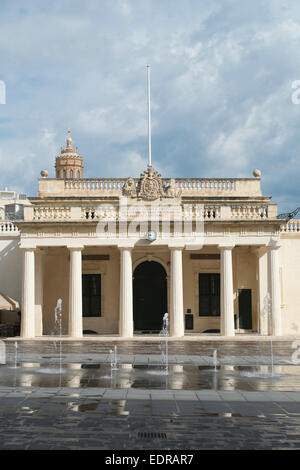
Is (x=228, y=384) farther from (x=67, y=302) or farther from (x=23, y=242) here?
(x=67, y=302)

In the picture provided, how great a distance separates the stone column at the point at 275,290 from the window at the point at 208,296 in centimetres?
412

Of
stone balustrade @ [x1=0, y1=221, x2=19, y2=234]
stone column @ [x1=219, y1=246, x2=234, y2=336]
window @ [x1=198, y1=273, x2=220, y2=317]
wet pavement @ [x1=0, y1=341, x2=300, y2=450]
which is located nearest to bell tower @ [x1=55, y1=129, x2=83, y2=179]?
stone balustrade @ [x1=0, y1=221, x2=19, y2=234]

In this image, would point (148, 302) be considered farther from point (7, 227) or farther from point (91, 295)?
point (7, 227)

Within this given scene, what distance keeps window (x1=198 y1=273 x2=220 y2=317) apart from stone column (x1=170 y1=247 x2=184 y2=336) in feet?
11.9

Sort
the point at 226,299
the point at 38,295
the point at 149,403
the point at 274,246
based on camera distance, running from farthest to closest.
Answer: the point at 38,295
the point at 274,246
the point at 226,299
the point at 149,403

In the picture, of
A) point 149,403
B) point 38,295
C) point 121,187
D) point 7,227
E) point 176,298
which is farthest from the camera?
point 7,227

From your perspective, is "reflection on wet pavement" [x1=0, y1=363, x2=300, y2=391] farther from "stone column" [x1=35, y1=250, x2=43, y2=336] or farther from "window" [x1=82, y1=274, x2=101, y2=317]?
"window" [x1=82, y1=274, x2=101, y2=317]

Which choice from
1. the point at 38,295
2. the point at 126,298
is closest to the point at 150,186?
the point at 126,298

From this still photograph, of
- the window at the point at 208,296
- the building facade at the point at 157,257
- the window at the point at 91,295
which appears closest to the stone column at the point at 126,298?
the building facade at the point at 157,257

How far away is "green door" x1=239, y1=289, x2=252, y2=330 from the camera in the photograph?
3278 cm

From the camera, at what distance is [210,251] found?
3316 cm

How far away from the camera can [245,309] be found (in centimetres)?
3288

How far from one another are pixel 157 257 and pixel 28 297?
24.2 ft

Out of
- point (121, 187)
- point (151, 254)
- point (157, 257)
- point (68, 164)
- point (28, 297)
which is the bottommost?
point (28, 297)
